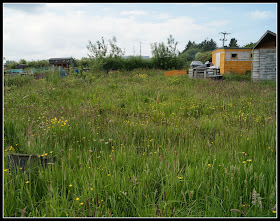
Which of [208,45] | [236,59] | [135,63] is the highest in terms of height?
[208,45]

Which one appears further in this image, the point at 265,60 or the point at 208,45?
the point at 208,45

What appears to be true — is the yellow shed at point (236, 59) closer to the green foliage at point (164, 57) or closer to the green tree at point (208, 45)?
the green foliage at point (164, 57)

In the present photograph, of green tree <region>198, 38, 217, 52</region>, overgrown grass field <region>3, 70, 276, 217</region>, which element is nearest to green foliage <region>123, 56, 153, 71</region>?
overgrown grass field <region>3, 70, 276, 217</region>

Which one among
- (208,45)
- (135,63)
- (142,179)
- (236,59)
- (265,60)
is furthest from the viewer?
(208,45)

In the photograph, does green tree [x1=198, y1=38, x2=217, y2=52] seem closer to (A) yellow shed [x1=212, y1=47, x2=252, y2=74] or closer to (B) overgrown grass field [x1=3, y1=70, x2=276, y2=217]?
(A) yellow shed [x1=212, y1=47, x2=252, y2=74]

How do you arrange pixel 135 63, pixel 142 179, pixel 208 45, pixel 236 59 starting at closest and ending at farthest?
1. pixel 142 179
2. pixel 236 59
3. pixel 135 63
4. pixel 208 45

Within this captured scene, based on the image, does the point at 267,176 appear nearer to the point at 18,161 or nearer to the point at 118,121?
the point at 18,161

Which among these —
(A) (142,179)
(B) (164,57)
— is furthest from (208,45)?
(A) (142,179)

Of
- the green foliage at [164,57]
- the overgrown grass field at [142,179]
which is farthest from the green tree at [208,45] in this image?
the overgrown grass field at [142,179]

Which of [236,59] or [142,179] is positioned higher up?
[236,59]

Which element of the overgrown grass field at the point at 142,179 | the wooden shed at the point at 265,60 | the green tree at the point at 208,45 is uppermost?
the green tree at the point at 208,45

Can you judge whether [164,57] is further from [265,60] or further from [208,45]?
[208,45]

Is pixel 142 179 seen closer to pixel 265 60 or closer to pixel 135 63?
pixel 265 60

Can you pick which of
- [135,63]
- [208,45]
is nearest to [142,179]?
[135,63]
